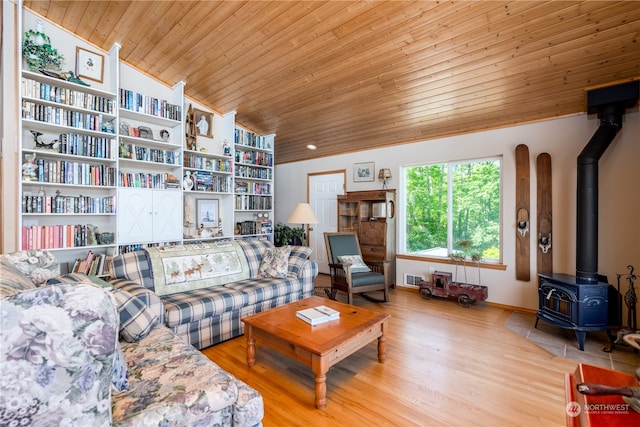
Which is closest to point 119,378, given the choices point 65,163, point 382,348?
point 382,348

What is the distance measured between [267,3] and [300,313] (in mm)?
2544

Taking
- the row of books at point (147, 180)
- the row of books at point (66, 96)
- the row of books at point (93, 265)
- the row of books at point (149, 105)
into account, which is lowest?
the row of books at point (93, 265)

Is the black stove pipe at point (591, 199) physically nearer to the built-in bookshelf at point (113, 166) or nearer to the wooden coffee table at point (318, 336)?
the wooden coffee table at point (318, 336)

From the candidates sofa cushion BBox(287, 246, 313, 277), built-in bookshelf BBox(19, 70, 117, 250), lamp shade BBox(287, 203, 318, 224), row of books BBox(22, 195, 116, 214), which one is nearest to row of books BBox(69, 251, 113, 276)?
built-in bookshelf BBox(19, 70, 117, 250)

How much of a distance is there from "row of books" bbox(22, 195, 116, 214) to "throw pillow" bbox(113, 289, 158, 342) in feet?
6.42

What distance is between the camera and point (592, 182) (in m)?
2.89

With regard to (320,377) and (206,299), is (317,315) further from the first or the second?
(206,299)

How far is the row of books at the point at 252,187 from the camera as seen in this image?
493 cm

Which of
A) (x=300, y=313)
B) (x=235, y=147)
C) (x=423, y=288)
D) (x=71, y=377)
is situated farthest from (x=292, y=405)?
(x=235, y=147)

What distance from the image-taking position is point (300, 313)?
2355mm

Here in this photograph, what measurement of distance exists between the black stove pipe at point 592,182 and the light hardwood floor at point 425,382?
958 millimetres

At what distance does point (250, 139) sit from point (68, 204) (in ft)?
8.64

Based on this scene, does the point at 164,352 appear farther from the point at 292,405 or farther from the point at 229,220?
the point at 229,220

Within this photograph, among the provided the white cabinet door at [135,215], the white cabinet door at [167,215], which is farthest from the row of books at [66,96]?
the white cabinet door at [167,215]
